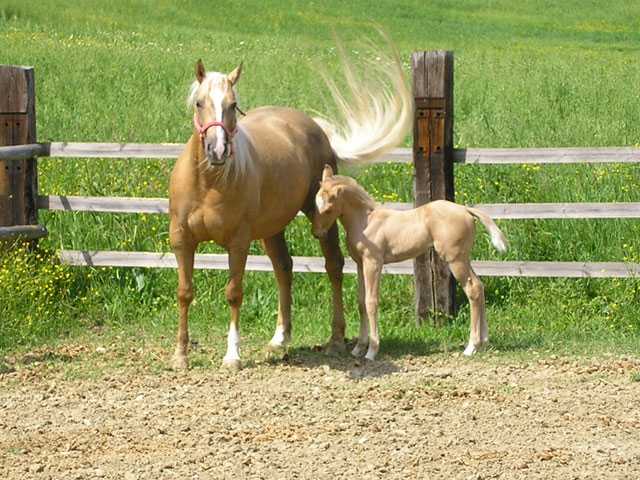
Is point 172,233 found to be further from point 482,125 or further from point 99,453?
point 482,125

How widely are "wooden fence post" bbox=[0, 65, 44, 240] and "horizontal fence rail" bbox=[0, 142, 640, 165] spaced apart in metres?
0.18

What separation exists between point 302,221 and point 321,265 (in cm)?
124

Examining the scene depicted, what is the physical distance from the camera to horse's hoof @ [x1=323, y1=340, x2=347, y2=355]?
854cm

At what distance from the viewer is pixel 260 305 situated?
9789 millimetres

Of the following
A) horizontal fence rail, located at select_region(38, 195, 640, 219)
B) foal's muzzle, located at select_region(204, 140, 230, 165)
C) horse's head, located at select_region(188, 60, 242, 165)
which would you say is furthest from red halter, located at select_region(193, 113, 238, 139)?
A: horizontal fence rail, located at select_region(38, 195, 640, 219)

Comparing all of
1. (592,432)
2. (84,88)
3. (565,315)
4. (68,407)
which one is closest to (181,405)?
(68,407)

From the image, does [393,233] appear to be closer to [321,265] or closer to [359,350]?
[359,350]

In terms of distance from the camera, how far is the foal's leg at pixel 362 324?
842 centimetres

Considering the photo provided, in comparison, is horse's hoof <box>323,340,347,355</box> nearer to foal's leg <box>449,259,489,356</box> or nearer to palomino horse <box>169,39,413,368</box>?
palomino horse <box>169,39,413,368</box>

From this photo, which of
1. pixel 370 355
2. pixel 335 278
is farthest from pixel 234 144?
pixel 370 355

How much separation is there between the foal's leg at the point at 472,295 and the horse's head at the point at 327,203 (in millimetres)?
864

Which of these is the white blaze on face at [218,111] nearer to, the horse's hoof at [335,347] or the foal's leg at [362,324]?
the foal's leg at [362,324]

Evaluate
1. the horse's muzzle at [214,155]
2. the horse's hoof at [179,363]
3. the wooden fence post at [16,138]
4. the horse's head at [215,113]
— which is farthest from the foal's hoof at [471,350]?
the wooden fence post at [16,138]

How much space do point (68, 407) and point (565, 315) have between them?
4076mm
